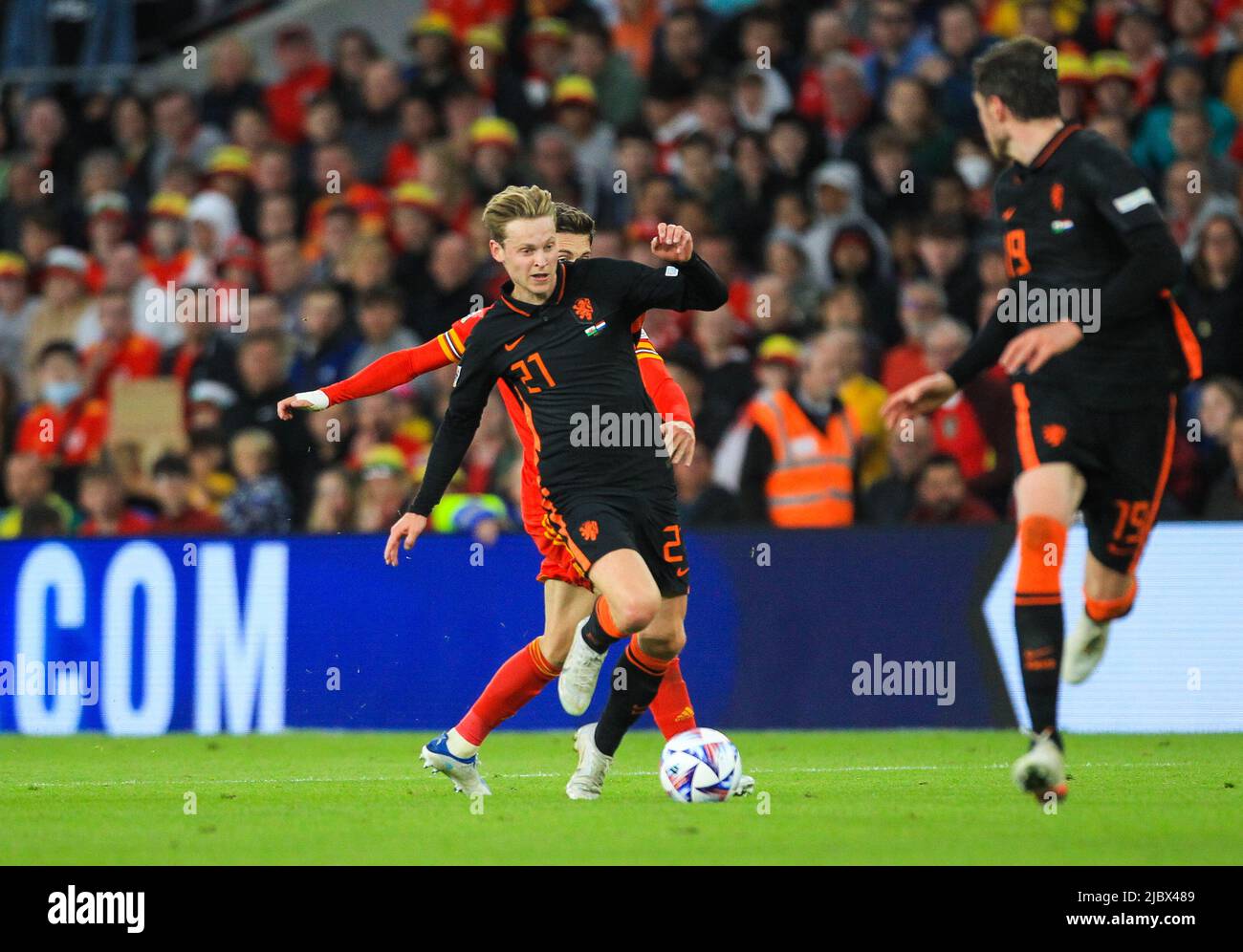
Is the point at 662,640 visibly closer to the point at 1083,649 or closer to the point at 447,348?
the point at 447,348

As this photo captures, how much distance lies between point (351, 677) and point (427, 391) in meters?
2.51

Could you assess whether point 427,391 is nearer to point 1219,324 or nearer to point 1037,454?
point 1219,324

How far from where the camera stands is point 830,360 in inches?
508

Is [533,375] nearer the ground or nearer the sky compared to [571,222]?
nearer the ground

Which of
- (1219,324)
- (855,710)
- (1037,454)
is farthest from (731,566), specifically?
(1037,454)

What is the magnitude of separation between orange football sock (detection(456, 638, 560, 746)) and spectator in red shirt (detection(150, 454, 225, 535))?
552 cm

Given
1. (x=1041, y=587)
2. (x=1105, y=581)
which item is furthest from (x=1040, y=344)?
(x=1105, y=581)

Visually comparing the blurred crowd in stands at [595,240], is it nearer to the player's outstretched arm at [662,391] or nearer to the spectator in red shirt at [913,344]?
the spectator in red shirt at [913,344]

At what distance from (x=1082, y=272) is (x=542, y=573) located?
8.60ft

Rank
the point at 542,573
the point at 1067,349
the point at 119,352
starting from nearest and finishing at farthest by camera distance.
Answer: the point at 1067,349 < the point at 542,573 < the point at 119,352

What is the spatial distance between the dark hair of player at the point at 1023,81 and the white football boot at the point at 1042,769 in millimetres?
2239

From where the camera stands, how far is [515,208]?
27.0 feet

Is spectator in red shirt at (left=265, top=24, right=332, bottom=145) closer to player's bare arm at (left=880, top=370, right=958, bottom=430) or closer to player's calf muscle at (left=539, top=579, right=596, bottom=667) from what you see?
player's calf muscle at (left=539, top=579, right=596, bottom=667)

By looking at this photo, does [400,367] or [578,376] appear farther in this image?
[400,367]
